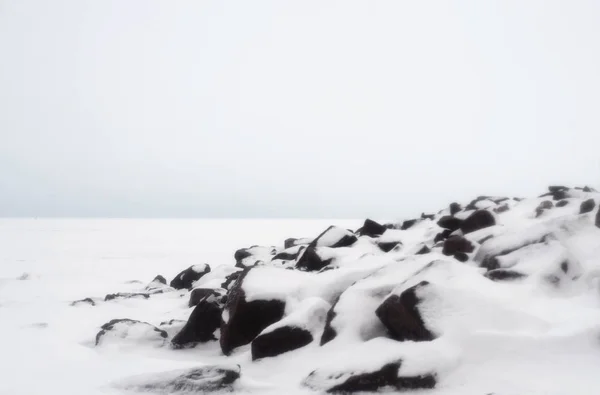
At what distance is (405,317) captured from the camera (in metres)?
3.39

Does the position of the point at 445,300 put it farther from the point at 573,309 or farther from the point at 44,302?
the point at 44,302

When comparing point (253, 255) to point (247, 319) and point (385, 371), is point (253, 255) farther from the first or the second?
point (385, 371)

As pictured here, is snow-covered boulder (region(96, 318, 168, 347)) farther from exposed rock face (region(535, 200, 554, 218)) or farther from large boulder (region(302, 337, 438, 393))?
exposed rock face (region(535, 200, 554, 218))

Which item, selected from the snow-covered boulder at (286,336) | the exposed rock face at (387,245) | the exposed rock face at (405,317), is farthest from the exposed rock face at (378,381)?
the exposed rock face at (387,245)

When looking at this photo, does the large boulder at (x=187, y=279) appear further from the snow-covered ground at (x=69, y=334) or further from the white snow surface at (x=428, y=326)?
the white snow surface at (x=428, y=326)

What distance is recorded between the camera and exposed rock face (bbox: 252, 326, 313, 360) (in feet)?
12.7

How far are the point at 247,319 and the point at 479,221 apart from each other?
3559mm

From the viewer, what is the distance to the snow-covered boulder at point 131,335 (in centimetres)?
464

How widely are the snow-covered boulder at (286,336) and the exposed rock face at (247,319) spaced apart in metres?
0.34

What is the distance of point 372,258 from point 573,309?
2.34 m

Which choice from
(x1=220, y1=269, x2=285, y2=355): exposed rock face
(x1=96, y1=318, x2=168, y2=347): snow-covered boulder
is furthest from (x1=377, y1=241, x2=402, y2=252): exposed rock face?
(x1=96, y1=318, x2=168, y2=347): snow-covered boulder

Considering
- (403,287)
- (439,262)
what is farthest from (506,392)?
(439,262)

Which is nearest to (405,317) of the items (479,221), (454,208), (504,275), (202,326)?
(504,275)

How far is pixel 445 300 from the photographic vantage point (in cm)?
342
